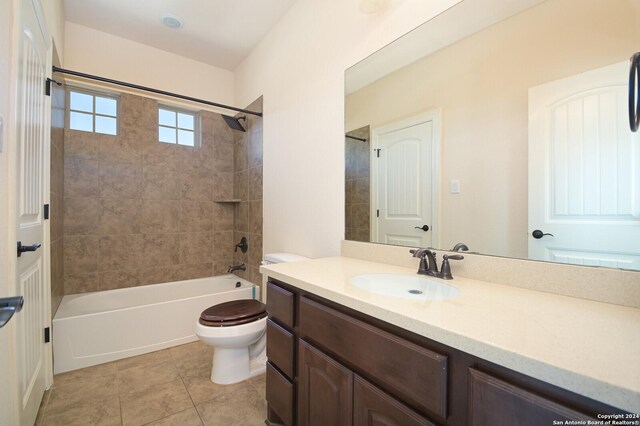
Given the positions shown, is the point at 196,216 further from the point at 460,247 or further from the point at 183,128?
the point at 460,247

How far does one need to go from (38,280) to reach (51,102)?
44.1 inches

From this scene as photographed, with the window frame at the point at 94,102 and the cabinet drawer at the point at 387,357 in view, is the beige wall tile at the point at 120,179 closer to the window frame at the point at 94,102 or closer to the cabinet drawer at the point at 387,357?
the window frame at the point at 94,102

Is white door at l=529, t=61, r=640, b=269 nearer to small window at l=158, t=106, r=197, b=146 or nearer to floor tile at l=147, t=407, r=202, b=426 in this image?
floor tile at l=147, t=407, r=202, b=426

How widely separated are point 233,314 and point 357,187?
1.14m

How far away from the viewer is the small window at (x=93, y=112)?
2.47 metres

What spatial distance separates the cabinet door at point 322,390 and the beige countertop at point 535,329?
24 cm

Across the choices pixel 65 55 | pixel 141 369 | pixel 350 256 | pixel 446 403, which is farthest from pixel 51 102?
pixel 446 403

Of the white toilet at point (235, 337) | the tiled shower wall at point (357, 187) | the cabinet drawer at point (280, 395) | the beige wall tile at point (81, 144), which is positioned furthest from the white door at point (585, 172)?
the beige wall tile at point (81, 144)

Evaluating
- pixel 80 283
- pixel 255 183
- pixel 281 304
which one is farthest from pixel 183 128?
pixel 281 304

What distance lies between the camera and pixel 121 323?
6.97 ft

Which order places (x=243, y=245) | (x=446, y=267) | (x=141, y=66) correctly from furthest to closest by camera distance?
(x=243, y=245) < (x=141, y=66) < (x=446, y=267)

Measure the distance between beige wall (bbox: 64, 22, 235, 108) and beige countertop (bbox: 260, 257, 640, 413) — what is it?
2.95 m

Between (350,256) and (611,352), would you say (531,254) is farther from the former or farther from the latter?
(350,256)

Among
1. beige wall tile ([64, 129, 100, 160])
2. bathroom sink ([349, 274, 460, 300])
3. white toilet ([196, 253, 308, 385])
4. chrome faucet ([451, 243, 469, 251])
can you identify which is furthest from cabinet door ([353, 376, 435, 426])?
beige wall tile ([64, 129, 100, 160])
